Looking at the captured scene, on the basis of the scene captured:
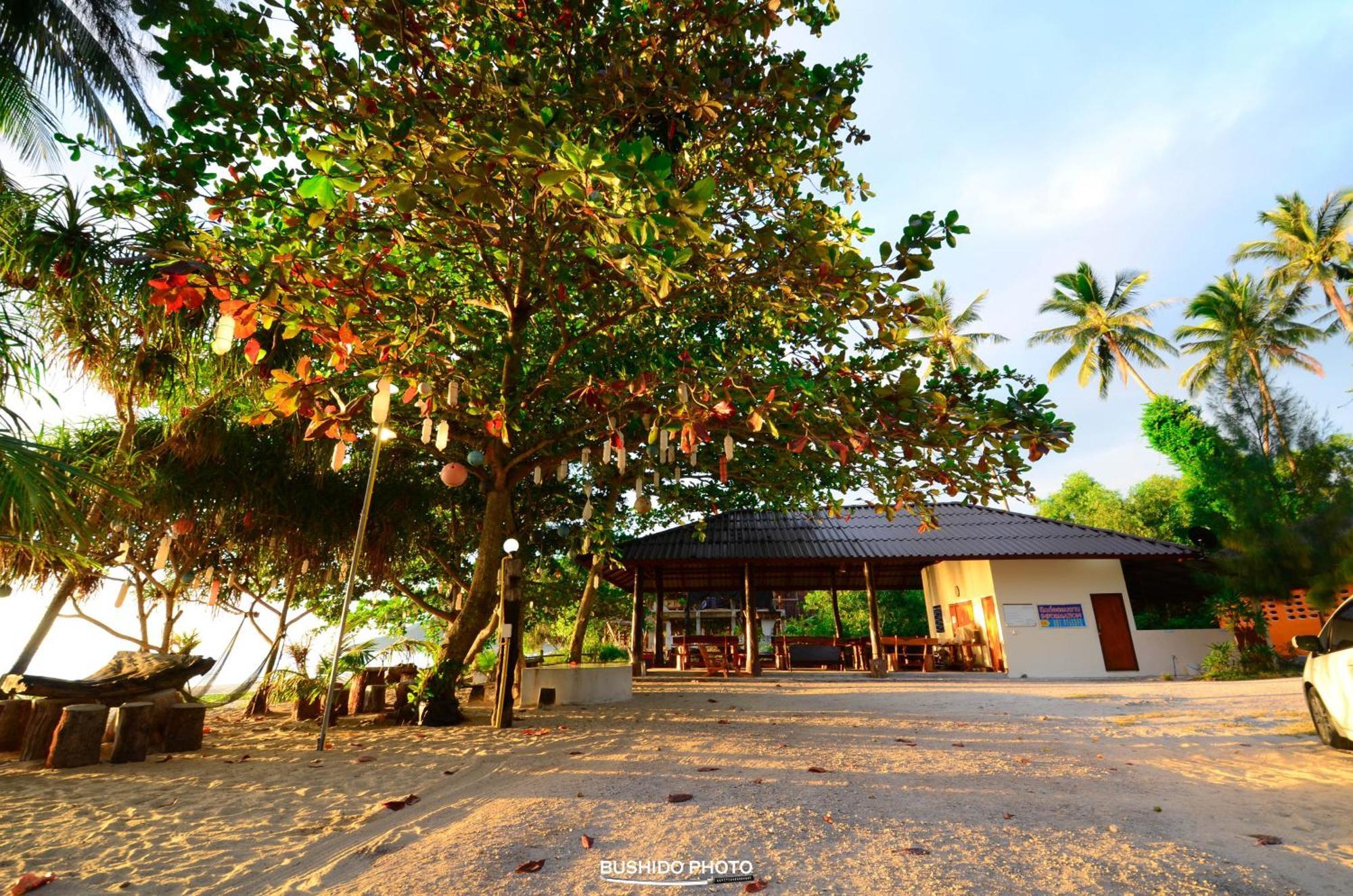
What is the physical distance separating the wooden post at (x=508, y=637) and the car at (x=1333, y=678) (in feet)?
24.7

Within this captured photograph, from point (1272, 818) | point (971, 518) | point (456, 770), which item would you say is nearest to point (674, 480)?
point (456, 770)

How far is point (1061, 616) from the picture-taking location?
14789 millimetres

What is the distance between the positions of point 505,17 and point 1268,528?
1819 cm

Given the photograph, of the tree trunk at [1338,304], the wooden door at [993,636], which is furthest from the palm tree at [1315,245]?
the wooden door at [993,636]

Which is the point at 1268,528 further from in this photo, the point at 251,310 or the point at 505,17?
the point at 251,310

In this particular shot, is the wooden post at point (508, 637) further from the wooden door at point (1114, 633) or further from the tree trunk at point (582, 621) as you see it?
the wooden door at point (1114, 633)

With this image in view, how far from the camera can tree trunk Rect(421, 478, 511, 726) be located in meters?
7.87

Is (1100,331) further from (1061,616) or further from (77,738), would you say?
(77,738)

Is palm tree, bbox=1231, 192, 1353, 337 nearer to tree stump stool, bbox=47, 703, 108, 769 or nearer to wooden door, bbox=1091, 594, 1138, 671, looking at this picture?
wooden door, bbox=1091, 594, 1138, 671

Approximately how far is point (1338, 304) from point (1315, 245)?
2.46 metres

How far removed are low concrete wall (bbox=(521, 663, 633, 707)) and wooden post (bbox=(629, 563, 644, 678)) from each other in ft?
12.7

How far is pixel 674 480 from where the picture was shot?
10617 mm

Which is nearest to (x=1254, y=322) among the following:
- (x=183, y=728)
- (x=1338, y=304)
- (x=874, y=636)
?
(x=1338, y=304)

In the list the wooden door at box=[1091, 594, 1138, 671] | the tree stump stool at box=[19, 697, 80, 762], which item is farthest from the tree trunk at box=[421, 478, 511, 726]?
the wooden door at box=[1091, 594, 1138, 671]
